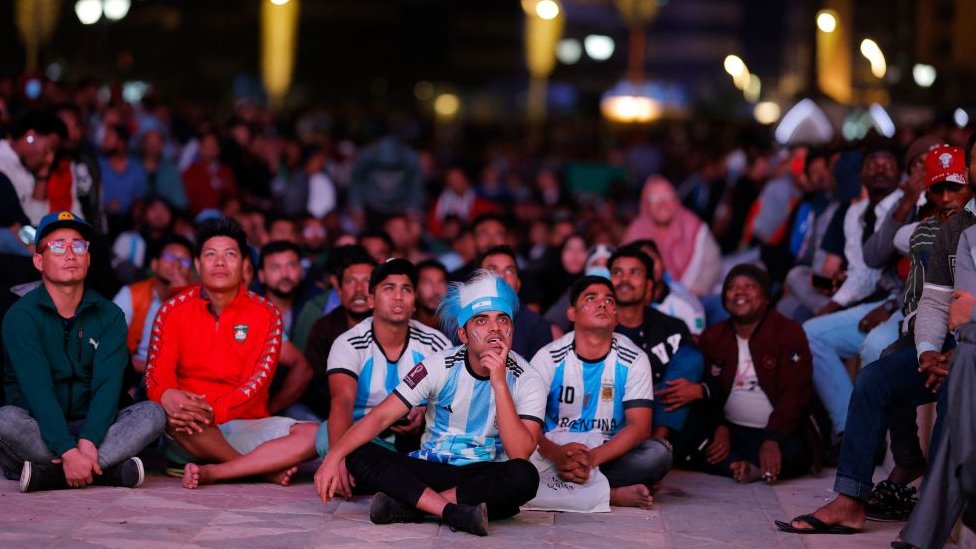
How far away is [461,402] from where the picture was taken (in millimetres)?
7082

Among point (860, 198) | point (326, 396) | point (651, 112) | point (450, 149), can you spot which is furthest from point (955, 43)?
point (651, 112)

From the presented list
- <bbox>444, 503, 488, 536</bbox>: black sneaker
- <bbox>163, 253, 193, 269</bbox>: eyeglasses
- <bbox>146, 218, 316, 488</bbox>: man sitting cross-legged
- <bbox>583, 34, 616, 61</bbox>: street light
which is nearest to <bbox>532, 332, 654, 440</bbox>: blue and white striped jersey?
<bbox>444, 503, 488, 536</bbox>: black sneaker

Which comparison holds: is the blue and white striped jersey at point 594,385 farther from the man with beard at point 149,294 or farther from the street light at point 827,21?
the street light at point 827,21

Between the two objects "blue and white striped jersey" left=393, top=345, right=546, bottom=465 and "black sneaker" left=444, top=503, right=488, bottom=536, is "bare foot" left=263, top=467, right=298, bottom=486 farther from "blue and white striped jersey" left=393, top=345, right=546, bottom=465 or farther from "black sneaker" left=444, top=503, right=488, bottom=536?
"black sneaker" left=444, top=503, right=488, bottom=536

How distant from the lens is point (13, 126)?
380 inches

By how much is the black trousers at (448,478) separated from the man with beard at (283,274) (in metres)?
2.78

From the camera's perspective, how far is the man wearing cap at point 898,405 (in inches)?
266

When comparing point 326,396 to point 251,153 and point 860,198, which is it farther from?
point 251,153

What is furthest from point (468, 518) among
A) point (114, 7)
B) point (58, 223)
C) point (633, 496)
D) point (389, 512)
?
point (114, 7)

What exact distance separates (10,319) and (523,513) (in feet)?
9.24

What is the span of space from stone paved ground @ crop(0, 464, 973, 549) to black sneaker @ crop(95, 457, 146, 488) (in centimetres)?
7

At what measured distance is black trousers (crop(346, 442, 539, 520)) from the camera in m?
6.81

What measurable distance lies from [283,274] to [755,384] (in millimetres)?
3124

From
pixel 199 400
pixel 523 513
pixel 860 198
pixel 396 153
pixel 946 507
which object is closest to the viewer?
pixel 946 507
